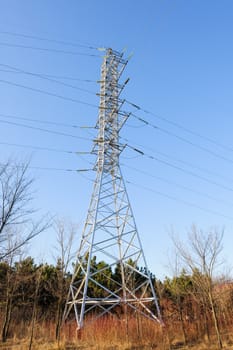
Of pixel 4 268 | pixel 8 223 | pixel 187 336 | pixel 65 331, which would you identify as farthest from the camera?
pixel 4 268

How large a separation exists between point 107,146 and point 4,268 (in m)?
9.91

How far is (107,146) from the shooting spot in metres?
11.4

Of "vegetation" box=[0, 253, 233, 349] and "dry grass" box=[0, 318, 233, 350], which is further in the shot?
"vegetation" box=[0, 253, 233, 349]

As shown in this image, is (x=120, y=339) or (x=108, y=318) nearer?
(x=120, y=339)

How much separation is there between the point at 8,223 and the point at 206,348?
770cm

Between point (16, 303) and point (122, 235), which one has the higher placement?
point (122, 235)

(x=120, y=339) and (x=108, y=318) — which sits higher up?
(x=108, y=318)

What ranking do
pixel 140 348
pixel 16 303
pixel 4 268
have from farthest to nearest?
pixel 16 303 → pixel 4 268 → pixel 140 348

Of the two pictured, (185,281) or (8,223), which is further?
(185,281)

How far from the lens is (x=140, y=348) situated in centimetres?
827

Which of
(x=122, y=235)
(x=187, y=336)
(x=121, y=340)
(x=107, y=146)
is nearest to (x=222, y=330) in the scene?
(x=187, y=336)

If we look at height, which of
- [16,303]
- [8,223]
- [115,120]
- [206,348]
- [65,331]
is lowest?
[206,348]

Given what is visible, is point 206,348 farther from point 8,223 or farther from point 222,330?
point 8,223

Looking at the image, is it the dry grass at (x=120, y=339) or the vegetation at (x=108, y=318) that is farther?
the vegetation at (x=108, y=318)
